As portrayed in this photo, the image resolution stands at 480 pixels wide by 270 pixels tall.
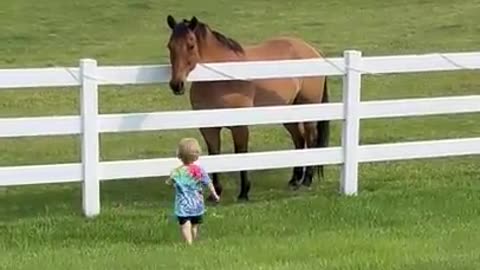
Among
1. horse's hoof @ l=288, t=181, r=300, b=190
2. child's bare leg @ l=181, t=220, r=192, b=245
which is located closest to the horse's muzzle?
child's bare leg @ l=181, t=220, r=192, b=245

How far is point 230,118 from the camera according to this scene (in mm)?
11016

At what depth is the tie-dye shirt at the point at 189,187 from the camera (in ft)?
29.7

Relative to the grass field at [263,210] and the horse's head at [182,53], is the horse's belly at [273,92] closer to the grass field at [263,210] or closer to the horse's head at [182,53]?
the grass field at [263,210]

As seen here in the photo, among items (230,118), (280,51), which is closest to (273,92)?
(280,51)

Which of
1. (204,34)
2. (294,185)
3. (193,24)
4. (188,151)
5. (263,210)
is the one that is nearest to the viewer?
(188,151)

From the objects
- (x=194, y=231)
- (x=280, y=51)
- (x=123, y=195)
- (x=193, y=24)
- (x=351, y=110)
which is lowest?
(x=194, y=231)

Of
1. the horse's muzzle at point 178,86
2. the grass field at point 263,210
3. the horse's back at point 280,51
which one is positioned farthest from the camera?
the horse's back at point 280,51

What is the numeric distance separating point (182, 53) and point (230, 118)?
764mm

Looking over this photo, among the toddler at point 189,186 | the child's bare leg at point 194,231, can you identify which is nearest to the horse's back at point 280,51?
the child's bare leg at point 194,231

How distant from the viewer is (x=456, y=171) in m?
13.2

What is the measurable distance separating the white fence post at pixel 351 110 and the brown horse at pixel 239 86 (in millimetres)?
1113

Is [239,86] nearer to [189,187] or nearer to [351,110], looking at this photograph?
[351,110]

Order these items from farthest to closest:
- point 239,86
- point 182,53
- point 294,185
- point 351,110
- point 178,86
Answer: point 294,185 → point 239,86 → point 351,110 → point 182,53 → point 178,86

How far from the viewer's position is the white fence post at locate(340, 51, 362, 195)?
37.2ft
